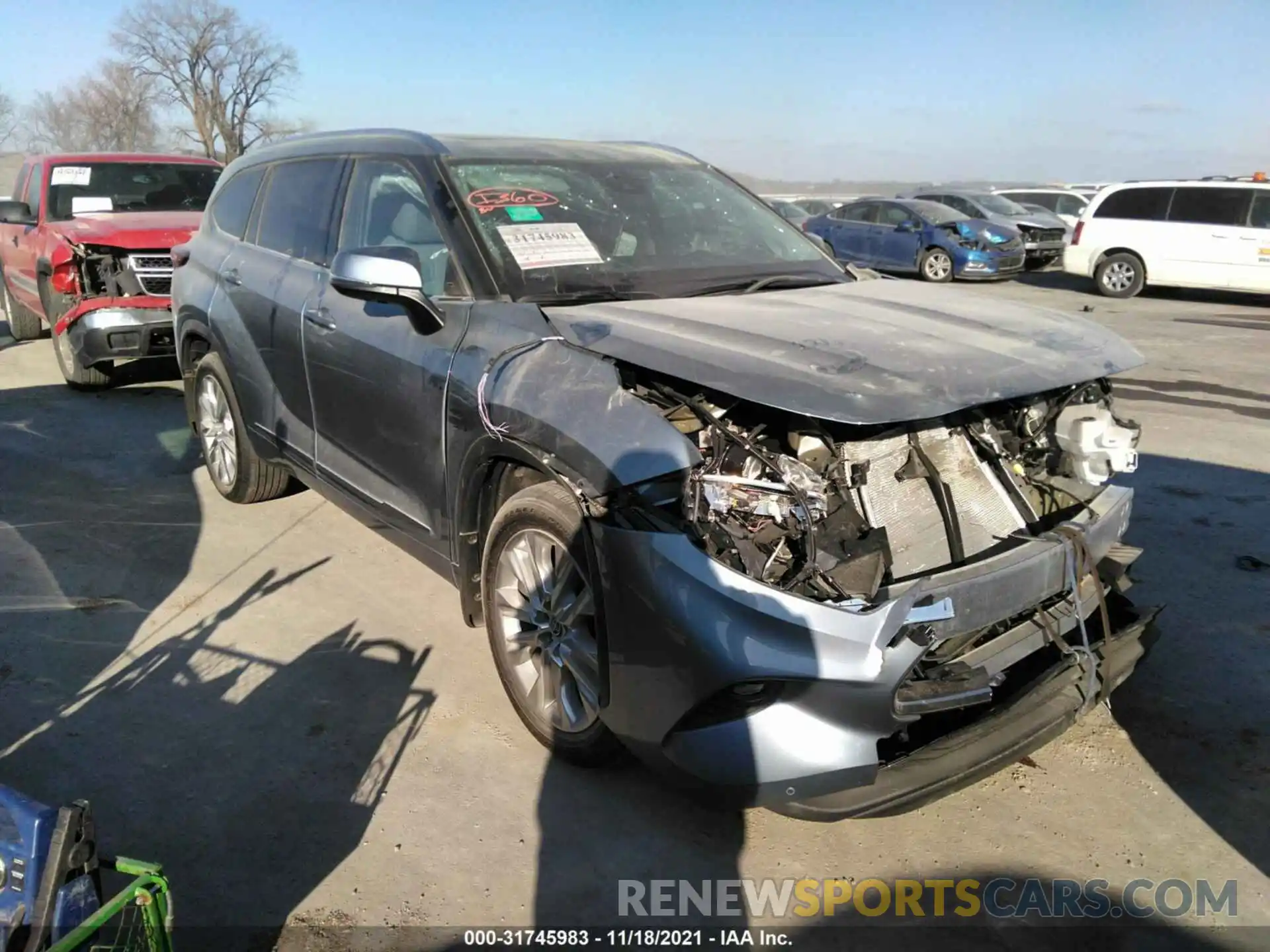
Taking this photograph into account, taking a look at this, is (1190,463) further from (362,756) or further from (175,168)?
(175,168)

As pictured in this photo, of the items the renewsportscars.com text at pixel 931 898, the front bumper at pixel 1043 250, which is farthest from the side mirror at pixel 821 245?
the front bumper at pixel 1043 250

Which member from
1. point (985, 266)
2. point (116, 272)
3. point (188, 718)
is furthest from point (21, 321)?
point (985, 266)

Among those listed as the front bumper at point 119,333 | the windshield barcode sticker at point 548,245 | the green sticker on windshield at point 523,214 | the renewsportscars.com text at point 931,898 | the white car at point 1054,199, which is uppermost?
the white car at point 1054,199

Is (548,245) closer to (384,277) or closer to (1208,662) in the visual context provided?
(384,277)

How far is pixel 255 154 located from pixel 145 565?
7.31ft

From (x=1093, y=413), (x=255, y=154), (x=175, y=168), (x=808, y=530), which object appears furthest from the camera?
(x=175, y=168)

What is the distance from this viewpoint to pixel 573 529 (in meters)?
2.79

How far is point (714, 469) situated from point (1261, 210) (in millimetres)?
15048

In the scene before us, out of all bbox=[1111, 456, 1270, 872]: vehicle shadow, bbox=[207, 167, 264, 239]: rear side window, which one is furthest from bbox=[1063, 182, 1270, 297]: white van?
bbox=[207, 167, 264, 239]: rear side window

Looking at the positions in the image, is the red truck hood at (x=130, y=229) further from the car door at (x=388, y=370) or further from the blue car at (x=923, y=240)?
the blue car at (x=923, y=240)

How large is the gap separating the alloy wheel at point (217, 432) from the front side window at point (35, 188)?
475cm

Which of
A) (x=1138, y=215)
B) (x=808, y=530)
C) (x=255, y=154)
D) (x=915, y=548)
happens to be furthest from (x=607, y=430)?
(x=1138, y=215)

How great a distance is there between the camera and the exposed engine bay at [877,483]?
260 centimetres

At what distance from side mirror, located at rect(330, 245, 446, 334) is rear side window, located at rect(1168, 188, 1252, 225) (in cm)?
1495
